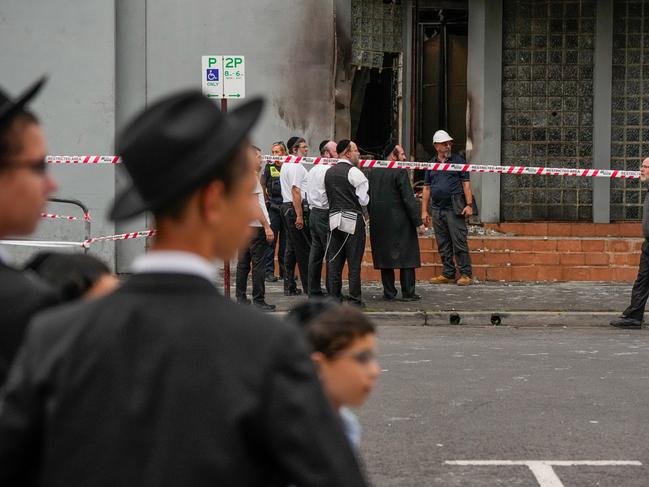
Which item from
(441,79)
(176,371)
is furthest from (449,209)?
(176,371)

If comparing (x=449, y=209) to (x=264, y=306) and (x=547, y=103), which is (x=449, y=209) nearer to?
(x=264, y=306)

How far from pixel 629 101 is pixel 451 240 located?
421cm

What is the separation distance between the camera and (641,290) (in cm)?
1342

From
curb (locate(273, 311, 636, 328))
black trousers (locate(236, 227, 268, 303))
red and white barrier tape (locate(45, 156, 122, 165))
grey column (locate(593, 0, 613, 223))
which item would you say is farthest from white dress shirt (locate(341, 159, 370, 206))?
grey column (locate(593, 0, 613, 223))

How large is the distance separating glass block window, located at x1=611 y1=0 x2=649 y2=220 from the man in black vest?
5790mm

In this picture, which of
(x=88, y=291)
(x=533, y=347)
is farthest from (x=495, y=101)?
(x=88, y=291)

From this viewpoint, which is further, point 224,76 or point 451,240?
point 451,240

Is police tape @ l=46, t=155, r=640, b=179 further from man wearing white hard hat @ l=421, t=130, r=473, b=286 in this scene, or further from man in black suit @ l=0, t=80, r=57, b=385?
man in black suit @ l=0, t=80, r=57, b=385

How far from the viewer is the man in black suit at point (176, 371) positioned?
2.22 metres

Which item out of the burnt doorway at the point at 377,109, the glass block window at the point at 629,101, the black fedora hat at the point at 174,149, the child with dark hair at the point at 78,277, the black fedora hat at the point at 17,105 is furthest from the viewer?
the burnt doorway at the point at 377,109

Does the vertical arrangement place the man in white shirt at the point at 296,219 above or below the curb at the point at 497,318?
above

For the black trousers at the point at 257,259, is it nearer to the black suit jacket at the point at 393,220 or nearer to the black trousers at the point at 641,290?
the black suit jacket at the point at 393,220

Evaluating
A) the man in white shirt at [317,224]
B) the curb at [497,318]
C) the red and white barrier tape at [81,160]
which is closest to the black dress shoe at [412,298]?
the man in white shirt at [317,224]

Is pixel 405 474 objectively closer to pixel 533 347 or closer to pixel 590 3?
pixel 533 347
